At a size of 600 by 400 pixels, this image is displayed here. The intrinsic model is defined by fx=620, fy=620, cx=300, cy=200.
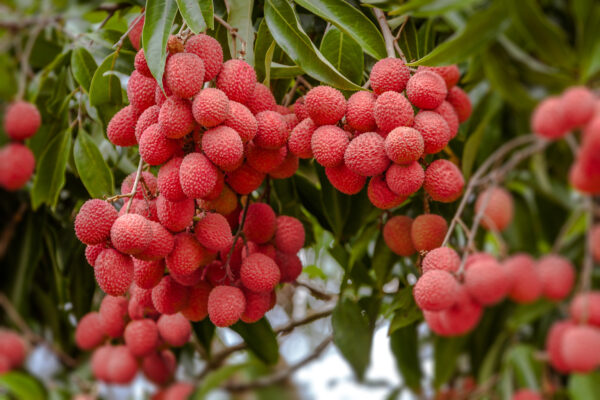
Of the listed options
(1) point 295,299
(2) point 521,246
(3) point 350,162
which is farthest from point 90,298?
Answer: (2) point 521,246

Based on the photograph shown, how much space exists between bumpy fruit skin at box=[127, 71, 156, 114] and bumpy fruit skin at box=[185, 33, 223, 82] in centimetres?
5

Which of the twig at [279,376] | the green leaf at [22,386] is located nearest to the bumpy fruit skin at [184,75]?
the twig at [279,376]

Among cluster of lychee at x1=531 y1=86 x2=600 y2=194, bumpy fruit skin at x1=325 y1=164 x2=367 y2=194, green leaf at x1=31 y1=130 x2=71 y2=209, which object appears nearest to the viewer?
cluster of lychee at x1=531 y1=86 x2=600 y2=194

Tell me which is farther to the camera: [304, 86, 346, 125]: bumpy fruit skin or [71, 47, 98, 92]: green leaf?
[71, 47, 98, 92]: green leaf

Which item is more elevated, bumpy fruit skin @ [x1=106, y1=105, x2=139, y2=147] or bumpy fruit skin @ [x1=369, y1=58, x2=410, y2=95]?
bumpy fruit skin @ [x1=369, y1=58, x2=410, y2=95]

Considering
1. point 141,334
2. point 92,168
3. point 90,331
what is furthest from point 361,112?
point 90,331

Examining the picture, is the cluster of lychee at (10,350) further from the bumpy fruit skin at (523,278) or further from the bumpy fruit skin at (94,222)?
the bumpy fruit skin at (523,278)

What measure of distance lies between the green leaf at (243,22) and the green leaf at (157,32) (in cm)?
7

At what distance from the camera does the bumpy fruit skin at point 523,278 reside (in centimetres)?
36

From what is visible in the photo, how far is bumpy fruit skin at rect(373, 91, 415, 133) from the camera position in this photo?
0.49m

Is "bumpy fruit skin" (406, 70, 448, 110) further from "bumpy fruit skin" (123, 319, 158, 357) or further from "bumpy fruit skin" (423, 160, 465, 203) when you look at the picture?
"bumpy fruit skin" (123, 319, 158, 357)

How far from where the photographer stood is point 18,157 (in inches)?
33.0

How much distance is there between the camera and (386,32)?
0.57 metres

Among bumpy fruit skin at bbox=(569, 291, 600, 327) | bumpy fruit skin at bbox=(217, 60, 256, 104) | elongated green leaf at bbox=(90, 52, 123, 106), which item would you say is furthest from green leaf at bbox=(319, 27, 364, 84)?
bumpy fruit skin at bbox=(569, 291, 600, 327)
